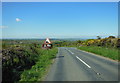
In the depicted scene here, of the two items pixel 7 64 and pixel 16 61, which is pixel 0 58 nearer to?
pixel 7 64

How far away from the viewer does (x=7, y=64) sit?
31.0 feet

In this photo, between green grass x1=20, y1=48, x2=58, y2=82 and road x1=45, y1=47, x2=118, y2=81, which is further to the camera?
green grass x1=20, y1=48, x2=58, y2=82

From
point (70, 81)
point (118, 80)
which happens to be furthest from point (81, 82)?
point (118, 80)

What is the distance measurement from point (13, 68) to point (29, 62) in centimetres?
319

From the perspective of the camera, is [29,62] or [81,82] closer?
[81,82]

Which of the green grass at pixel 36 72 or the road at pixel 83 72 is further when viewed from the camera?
the green grass at pixel 36 72

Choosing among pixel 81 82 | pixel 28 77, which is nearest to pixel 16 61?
pixel 28 77

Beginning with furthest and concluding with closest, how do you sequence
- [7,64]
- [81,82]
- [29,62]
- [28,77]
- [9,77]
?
[29,62], [7,64], [9,77], [28,77], [81,82]

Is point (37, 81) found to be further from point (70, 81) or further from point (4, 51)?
point (4, 51)

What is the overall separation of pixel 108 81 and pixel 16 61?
689 centimetres

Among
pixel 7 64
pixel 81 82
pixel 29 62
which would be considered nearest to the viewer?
pixel 81 82

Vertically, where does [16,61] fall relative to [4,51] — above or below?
below

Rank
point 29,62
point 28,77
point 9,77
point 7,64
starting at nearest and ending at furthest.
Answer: point 28,77 → point 9,77 → point 7,64 → point 29,62

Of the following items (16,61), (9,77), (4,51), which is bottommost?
(9,77)
